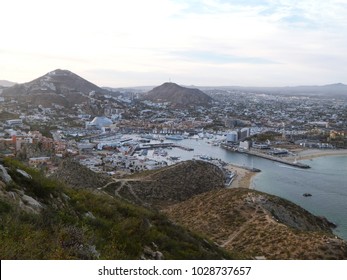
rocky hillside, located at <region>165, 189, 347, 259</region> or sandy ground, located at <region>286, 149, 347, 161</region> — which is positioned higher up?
rocky hillside, located at <region>165, 189, 347, 259</region>

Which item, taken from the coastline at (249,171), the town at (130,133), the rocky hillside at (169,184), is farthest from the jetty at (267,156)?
the rocky hillside at (169,184)

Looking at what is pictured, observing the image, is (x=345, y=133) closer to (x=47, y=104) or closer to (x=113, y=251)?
(x=47, y=104)

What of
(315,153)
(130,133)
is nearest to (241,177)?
(315,153)

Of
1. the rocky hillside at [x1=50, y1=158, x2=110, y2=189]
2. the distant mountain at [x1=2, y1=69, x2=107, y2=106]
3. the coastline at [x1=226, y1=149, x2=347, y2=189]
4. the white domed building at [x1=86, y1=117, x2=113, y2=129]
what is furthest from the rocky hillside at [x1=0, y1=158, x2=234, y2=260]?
the distant mountain at [x1=2, y1=69, x2=107, y2=106]

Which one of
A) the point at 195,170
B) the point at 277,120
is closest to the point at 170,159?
the point at 195,170

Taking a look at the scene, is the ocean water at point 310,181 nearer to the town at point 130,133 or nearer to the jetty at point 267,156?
the jetty at point 267,156

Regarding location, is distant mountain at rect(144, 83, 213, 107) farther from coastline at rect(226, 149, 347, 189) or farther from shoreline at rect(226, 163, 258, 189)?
shoreline at rect(226, 163, 258, 189)
